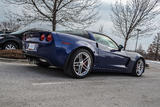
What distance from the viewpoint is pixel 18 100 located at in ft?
7.73

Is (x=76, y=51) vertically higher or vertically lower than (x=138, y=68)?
higher

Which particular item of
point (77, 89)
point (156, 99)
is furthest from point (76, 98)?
point (156, 99)

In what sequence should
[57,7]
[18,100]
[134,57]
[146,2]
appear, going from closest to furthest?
[18,100] < [134,57] < [57,7] < [146,2]

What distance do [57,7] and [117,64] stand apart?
6.76 m

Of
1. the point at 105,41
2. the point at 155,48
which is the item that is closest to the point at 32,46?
the point at 105,41

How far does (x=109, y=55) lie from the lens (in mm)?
4605

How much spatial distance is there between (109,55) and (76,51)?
118cm

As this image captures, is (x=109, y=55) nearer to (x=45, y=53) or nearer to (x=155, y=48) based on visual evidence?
(x=45, y=53)

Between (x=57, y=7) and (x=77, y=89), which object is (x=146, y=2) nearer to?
(x=57, y=7)

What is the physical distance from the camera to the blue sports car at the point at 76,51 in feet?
12.3

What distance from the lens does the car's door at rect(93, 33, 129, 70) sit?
444 cm

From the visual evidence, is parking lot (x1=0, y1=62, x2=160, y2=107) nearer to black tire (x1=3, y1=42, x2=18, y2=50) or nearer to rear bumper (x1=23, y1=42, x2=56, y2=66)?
rear bumper (x1=23, y1=42, x2=56, y2=66)

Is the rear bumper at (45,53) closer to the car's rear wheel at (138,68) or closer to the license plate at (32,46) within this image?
the license plate at (32,46)

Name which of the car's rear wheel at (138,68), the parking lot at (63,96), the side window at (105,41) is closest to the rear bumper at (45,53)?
the parking lot at (63,96)
